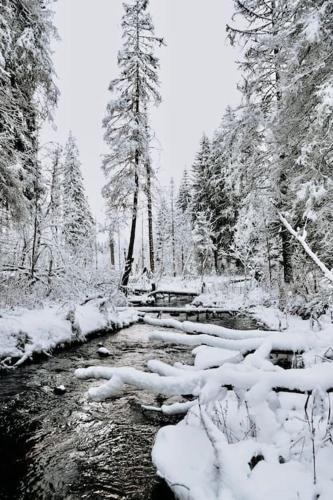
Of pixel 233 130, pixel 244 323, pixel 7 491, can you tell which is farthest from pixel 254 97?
pixel 7 491

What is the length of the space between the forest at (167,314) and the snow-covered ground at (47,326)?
2.0 inches

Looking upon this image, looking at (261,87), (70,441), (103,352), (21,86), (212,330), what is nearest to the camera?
(212,330)

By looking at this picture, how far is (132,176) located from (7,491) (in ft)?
49.3

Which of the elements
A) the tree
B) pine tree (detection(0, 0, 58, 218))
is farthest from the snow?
the tree

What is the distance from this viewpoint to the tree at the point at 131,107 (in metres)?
17.1

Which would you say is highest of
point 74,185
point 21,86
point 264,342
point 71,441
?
point 74,185

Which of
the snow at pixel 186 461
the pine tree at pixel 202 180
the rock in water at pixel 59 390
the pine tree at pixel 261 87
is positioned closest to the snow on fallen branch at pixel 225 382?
the snow at pixel 186 461

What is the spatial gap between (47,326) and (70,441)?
16.9ft

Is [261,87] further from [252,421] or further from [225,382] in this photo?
[225,382]

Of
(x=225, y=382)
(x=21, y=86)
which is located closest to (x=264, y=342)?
(x=225, y=382)

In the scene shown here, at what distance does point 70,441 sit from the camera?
15.5 feet

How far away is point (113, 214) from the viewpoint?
17734mm

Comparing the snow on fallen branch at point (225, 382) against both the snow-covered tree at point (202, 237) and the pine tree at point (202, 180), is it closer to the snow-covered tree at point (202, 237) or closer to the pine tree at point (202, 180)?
the snow-covered tree at point (202, 237)

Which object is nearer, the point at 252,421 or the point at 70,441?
the point at 252,421
